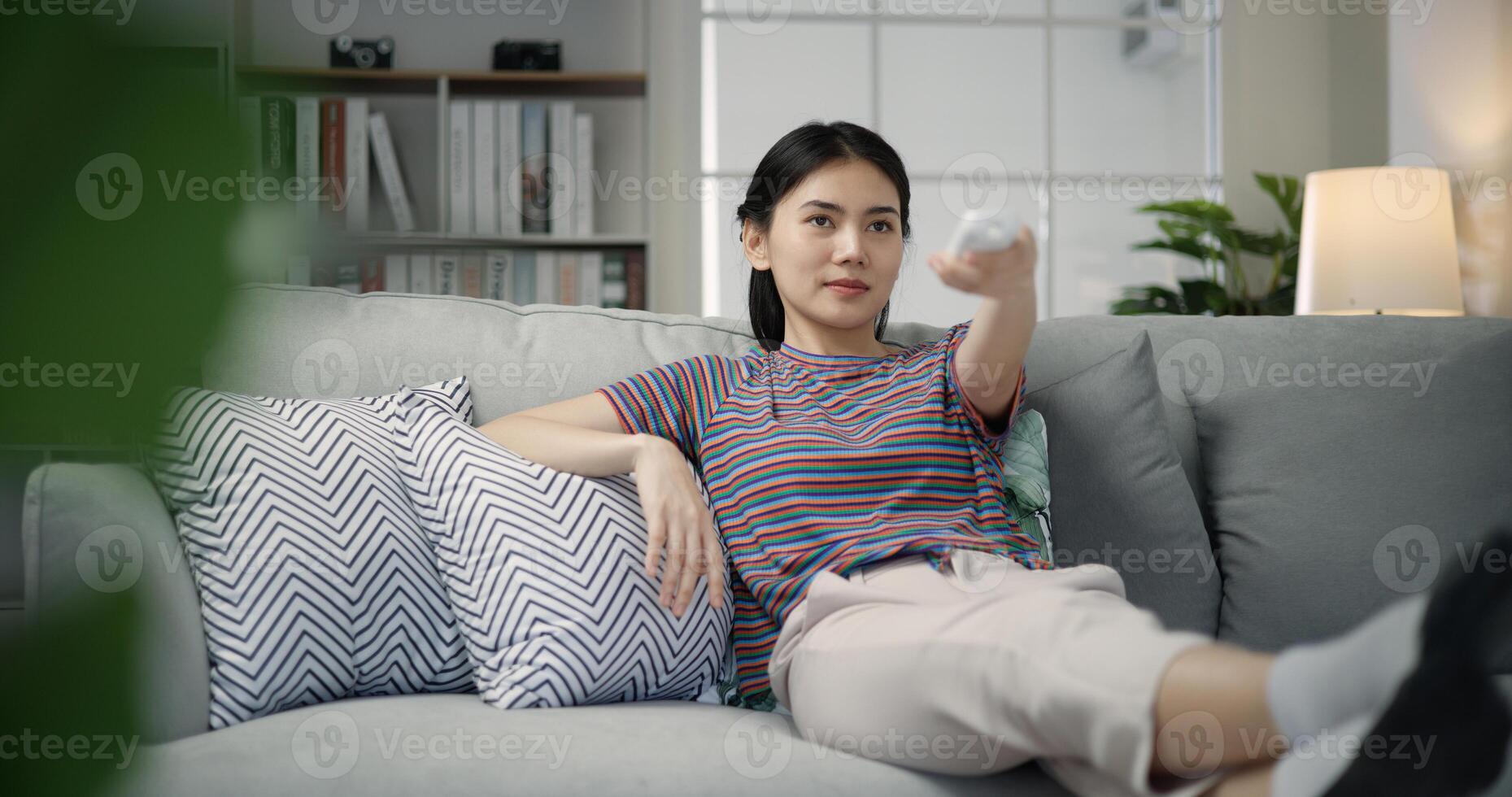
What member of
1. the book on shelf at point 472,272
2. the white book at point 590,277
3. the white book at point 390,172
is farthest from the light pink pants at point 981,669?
the white book at point 390,172

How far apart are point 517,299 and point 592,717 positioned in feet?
7.59

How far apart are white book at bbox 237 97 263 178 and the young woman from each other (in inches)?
28.1

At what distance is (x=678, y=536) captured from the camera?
114 centimetres

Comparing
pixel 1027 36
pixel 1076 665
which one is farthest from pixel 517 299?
pixel 1076 665

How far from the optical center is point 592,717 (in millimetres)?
1066

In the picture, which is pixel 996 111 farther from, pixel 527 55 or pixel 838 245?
pixel 838 245

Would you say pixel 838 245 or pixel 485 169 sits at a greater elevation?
pixel 485 169

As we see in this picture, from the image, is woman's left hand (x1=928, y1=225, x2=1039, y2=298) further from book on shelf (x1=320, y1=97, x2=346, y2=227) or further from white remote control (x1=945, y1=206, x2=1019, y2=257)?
book on shelf (x1=320, y1=97, x2=346, y2=227)

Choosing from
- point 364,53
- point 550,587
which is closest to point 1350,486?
point 550,587

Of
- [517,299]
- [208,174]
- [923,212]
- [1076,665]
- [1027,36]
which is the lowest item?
[1076,665]

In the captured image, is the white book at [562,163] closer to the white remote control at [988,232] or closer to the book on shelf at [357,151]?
the book on shelf at [357,151]

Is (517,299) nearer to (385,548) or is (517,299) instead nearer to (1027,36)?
(1027,36)

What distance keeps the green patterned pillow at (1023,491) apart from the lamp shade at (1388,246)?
1.40 m

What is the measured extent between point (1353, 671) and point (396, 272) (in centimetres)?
288
